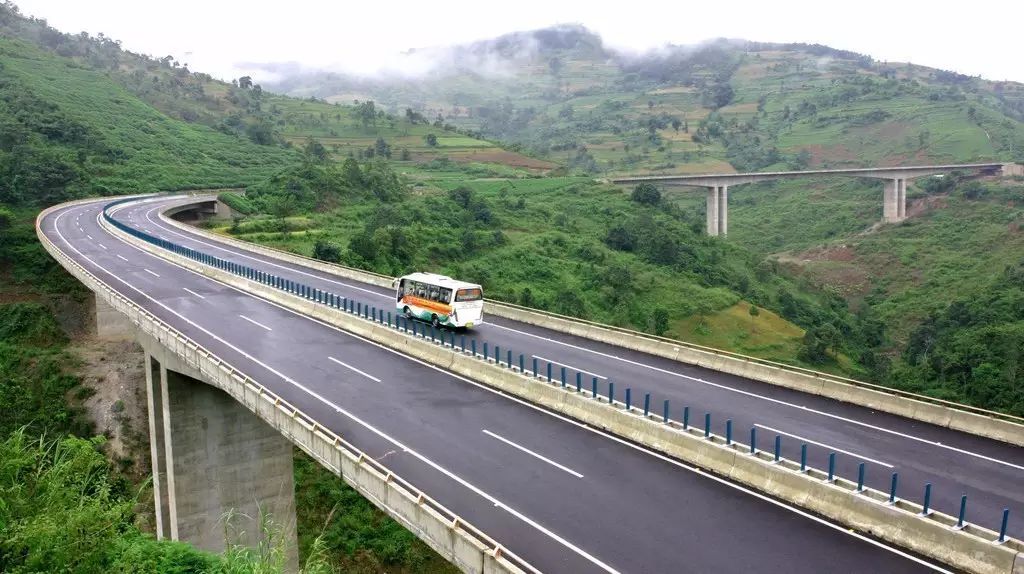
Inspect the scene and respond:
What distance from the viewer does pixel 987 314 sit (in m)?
52.3

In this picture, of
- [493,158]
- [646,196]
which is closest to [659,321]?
[646,196]

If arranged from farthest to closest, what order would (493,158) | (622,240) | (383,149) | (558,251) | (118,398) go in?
(493,158), (383,149), (622,240), (558,251), (118,398)

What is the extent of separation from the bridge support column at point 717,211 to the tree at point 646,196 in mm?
13429

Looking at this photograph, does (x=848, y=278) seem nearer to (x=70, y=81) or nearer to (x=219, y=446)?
(x=219, y=446)

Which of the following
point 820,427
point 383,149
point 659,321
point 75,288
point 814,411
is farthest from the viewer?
point 383,149

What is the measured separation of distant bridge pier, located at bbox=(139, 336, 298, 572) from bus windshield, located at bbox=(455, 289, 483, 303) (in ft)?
26.9

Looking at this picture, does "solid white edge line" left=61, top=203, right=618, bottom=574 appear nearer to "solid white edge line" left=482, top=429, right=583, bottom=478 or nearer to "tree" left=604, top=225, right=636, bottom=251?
"solid white edge line" left=482, top=429, right=583, bottom=478

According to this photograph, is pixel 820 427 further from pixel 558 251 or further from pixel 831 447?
pixel 558 251

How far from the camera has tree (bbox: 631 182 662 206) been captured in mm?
92938

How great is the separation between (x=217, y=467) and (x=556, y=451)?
15356mm

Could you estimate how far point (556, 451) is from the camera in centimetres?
1931

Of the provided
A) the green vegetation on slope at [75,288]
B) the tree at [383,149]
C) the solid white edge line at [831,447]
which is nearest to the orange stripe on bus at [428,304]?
the green vegetation on slope at [75,288]

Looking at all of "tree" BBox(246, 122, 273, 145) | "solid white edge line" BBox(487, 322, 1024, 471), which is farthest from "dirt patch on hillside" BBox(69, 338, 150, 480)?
"tree" BBox(246, 122, 273, 145)

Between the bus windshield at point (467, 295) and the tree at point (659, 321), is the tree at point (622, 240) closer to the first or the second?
the tree at point (659, 321)
